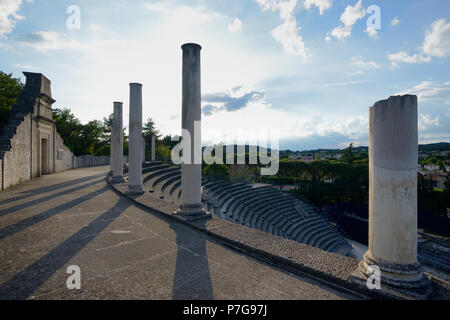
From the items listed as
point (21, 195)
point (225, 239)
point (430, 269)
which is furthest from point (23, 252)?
point (430, 269)

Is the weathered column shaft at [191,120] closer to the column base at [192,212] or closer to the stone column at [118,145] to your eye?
the column base at [192,212]

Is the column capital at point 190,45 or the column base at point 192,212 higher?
the column capital at point 190,45

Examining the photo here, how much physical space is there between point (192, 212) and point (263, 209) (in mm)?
16445

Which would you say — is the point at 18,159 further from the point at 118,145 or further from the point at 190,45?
the point at 190,45

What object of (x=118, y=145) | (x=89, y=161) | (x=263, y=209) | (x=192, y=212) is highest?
(x=118, y=145)

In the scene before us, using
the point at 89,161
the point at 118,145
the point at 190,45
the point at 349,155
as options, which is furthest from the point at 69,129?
the point at 349,155

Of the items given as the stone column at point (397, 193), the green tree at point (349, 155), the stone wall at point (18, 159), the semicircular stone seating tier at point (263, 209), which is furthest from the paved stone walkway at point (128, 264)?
the green tree at point (349, 155)

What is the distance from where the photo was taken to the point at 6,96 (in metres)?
26.3

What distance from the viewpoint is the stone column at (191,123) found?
631 cm

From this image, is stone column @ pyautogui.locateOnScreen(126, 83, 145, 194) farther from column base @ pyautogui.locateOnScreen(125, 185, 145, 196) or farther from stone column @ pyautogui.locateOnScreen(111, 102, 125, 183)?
stone column @ pyautogui.locateOnScreen(111, 102, 125, 183)

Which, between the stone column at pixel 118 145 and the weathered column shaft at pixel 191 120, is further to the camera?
the stone column at pixel 118 145

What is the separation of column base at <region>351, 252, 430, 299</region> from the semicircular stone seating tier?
12.2 m

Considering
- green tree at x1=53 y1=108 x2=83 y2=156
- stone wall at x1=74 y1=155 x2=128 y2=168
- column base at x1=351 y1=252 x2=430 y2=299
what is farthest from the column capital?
green tree at x1=53 y1=108 x2=83 y2=156
